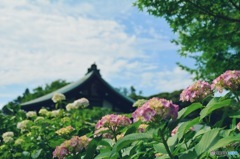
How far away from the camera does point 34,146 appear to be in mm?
4992

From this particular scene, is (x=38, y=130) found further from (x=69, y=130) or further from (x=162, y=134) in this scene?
(x=162, y=134)

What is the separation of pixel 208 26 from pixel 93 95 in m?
19.6

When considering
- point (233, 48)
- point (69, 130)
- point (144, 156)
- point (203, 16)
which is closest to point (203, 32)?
point (203, 16)

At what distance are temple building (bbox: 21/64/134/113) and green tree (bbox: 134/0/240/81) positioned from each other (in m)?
16.2

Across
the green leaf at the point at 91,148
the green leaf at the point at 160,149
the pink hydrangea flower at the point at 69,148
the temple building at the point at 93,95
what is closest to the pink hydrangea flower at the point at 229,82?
the green leaf at the point at 160,149

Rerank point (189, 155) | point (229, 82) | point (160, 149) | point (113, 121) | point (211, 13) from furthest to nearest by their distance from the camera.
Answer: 1. point (211, 13)
2. point (113, 121)
3. point (229, 82)
4. point (160, 149)
5. point (189, 155)

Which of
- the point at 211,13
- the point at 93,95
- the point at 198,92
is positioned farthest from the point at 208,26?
the point at 93,95

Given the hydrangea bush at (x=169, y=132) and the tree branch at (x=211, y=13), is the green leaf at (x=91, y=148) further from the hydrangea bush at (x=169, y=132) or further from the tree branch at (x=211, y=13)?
the tree branch at (x=211, y=13)

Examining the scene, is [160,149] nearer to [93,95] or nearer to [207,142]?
[207,142]

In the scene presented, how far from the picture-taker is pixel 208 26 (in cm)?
1295

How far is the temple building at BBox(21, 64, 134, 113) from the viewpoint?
3017 cm

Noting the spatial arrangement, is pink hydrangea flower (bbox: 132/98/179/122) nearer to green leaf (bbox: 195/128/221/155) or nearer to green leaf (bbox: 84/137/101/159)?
green leaf (bbox: 195/128/221/155)

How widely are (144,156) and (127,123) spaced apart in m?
0.39

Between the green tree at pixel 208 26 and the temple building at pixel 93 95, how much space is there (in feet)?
53.2
